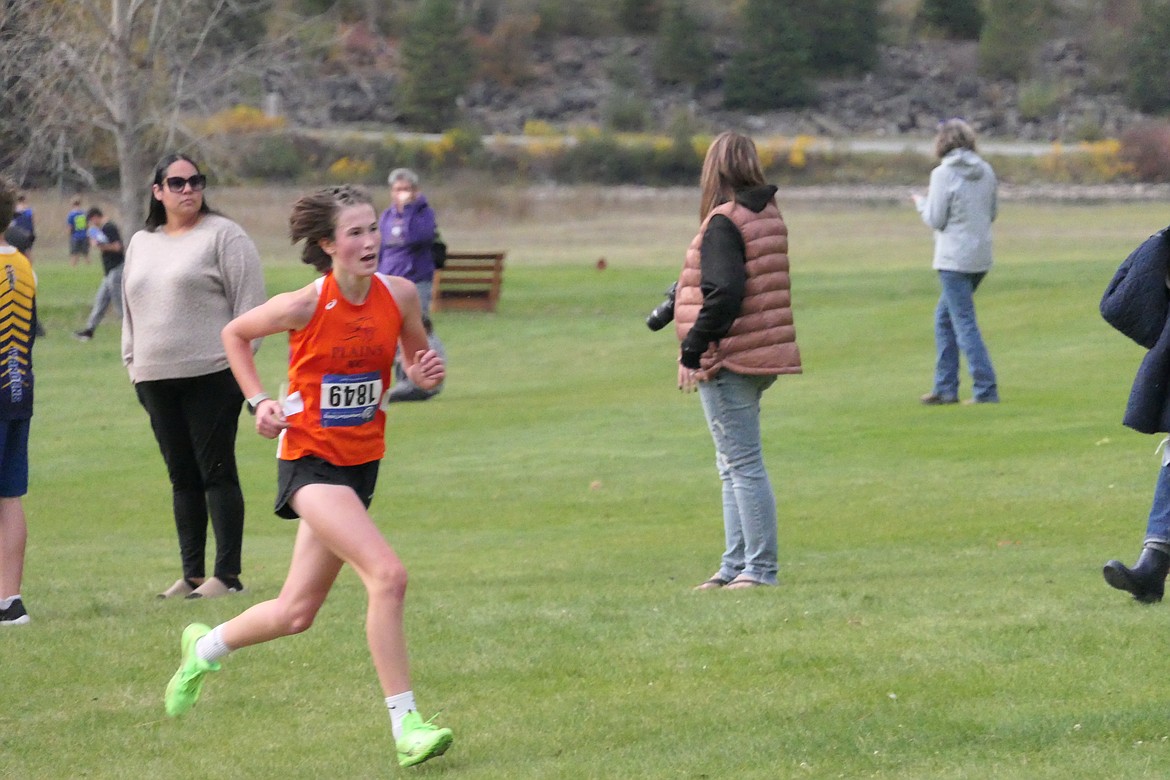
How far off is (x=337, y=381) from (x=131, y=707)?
1.56 meters

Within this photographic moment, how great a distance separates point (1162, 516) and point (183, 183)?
15.4ft

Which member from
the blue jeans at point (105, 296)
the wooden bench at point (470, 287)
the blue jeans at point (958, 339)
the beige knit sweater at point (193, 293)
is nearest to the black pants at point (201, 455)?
the beige knit sweater at point (193, 293)

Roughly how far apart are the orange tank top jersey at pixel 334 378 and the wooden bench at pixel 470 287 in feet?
78.2

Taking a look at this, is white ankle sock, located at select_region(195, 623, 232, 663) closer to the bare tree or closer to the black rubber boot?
the black rubber boot

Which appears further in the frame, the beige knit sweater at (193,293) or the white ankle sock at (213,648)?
the beige knit sweater at (193,293)

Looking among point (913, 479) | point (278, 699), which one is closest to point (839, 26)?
point (913, 479)

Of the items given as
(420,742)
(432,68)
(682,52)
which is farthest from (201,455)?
(682,52)

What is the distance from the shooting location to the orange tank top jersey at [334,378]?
220 inches

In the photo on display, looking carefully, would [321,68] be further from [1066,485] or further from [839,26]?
[1066,485]

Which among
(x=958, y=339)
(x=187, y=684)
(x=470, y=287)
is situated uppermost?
(x=187, y=684)

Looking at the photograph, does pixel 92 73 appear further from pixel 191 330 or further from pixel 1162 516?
pixel 1162 516

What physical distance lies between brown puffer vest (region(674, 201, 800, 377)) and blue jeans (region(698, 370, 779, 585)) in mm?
106

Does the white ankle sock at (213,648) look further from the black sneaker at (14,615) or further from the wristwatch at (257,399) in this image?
the black sneaker at (14,615)

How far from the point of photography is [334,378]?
5.59 meters
